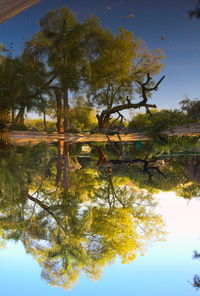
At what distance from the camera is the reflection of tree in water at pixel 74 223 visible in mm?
1749

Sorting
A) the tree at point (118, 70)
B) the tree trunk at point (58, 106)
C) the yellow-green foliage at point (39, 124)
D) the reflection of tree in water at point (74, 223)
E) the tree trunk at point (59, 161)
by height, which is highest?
the tree at point (118, 70)

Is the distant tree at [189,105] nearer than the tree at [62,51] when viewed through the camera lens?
No

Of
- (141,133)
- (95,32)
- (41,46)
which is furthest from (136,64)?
(141,133)

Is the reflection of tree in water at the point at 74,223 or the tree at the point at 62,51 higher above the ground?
the tree at the point at 62,51

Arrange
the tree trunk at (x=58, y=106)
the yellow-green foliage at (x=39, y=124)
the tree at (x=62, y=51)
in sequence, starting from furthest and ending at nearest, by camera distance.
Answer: the yellow-green foliage at (x=39, y=124)
the tree trunk at (x=58, y=106)
the tree at (x=62, y=51)

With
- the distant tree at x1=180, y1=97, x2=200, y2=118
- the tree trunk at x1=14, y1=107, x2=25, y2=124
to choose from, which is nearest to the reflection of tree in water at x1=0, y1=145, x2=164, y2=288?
the tree trunk at x1=14, y1=107, x2=25, y2=124

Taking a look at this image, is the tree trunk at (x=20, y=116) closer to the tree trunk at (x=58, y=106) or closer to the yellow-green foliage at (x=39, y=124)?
the yellow-green foliage at (x=39, y=124)

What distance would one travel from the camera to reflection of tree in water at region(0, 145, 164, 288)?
1.75 meters

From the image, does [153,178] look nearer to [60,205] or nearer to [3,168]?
[60,205]

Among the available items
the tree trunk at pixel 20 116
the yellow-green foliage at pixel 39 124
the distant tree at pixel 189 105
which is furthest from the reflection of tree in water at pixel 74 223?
the distant tree at pixel 189 105

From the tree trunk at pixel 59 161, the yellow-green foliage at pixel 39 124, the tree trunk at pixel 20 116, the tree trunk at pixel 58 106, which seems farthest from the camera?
the yellow-green foliage at pixel 39 124

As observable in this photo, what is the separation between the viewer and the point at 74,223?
180 cm

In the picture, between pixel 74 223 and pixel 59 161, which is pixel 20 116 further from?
pixel 74 223

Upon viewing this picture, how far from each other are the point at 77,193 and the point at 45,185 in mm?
315
